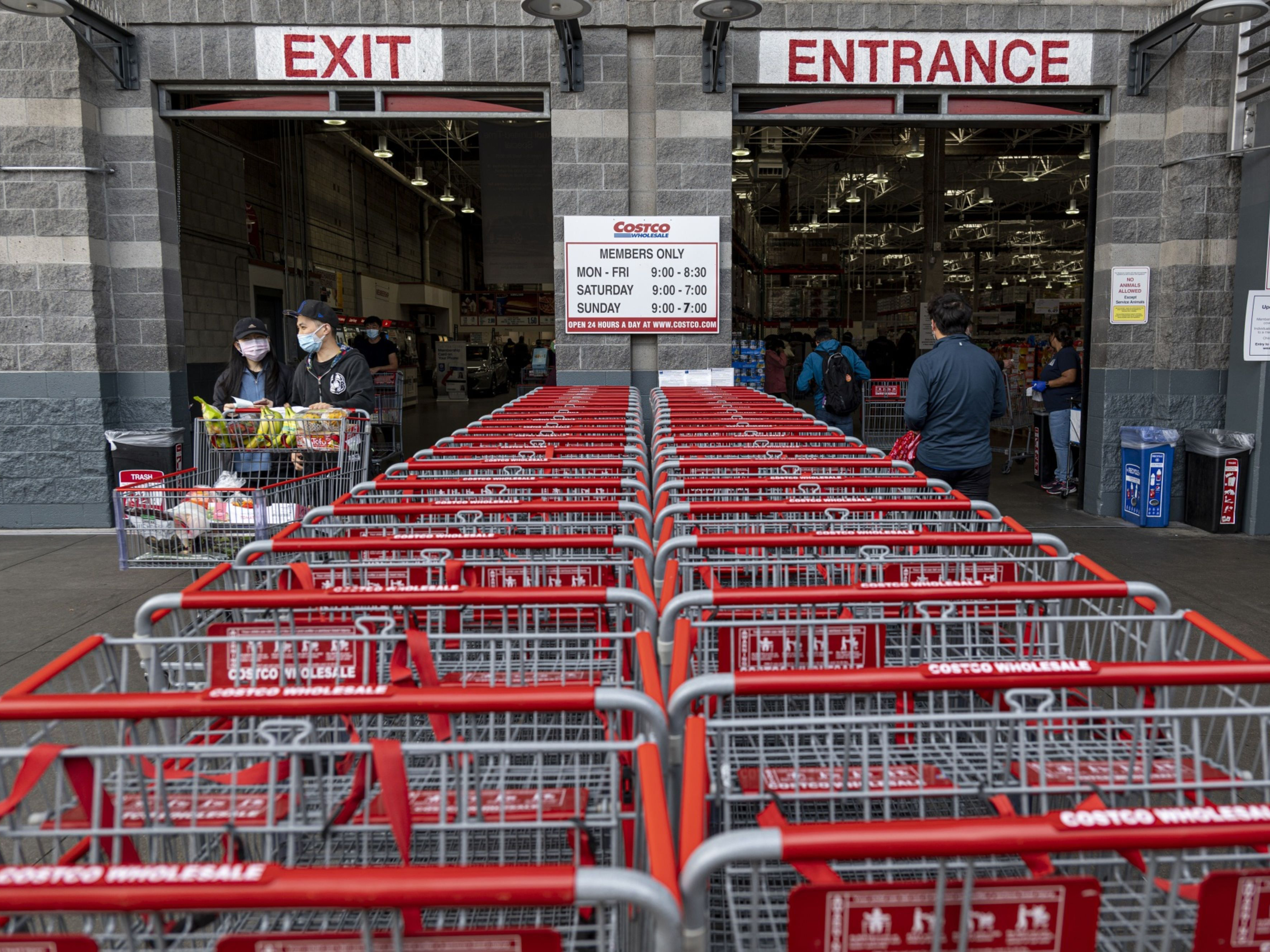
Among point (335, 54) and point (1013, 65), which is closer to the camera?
point (335, 54)

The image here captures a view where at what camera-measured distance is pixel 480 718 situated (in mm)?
2572

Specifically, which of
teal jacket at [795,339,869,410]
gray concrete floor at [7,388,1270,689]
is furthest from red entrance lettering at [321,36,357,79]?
teal jacket at [795,339,869,410]

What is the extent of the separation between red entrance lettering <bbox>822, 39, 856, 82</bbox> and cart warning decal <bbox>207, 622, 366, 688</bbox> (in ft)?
24.7

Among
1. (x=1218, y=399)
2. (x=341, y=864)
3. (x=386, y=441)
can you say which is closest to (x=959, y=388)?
(x=341, y=864)

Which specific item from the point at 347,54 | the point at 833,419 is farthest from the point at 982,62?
the point at 347,54

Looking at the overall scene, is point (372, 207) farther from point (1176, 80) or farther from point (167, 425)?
point (1176, 80)

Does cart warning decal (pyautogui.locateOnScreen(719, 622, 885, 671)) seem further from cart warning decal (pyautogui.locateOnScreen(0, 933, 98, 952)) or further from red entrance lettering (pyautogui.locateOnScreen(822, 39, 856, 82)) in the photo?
red entrance lettering (pyautogui.locateOnScreen(822, 39, 856, 82))

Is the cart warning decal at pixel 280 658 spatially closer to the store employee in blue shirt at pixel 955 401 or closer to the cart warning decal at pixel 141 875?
the cart warning decal at pixel 141 875

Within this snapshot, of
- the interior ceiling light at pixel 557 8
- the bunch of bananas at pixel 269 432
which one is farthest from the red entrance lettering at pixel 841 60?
the bunch of bananas at pixel 269 432

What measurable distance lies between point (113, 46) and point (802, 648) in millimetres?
8262

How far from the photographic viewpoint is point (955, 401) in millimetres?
5234

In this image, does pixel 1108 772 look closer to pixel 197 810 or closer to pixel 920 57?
pixel 197 810

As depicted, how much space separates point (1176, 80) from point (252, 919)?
9.52m

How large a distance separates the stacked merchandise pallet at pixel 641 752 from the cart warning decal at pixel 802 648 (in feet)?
0.05
